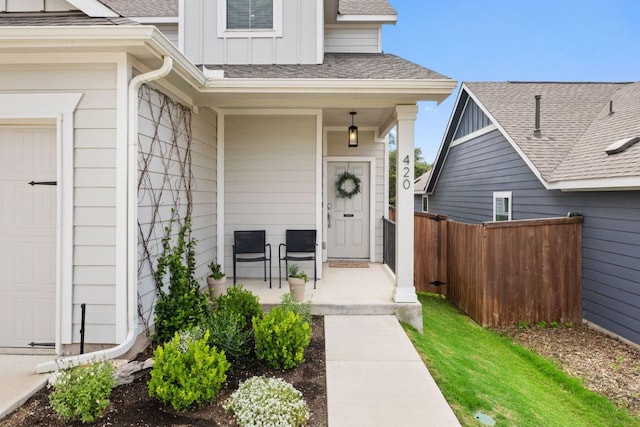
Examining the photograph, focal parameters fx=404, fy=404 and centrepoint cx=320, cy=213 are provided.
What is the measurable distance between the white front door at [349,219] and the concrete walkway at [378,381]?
3.47 m

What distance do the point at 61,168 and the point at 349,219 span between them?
5338 millimetres

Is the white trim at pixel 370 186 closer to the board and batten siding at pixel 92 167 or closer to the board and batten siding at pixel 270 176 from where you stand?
the board and batten siding at pixel 270 176

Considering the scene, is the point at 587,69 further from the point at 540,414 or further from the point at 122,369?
the point at 122,369

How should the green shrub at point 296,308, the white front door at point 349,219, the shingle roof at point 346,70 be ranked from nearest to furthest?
the green shrub at point 296,308 → the shingle roof at point 346,70 → the white front door at point 349,219

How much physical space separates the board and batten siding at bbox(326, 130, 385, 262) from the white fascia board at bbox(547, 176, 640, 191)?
9.58 ft

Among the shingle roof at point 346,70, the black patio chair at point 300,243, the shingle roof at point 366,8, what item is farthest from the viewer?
the shingle roof at point 366,8

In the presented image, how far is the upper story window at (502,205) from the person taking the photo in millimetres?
8578

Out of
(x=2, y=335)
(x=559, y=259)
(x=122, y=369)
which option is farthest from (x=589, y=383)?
(x=2, y=335)

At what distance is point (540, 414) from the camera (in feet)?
10.9

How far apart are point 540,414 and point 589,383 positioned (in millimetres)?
1466

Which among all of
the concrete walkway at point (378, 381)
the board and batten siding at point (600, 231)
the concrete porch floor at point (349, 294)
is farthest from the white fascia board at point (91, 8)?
the board and batten siding at point (600, 231)

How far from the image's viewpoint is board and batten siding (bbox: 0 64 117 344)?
3.42 m

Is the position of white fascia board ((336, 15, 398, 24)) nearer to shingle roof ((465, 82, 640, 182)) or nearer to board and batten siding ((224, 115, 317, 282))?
board and batten siding ((224, 115, 317, 282))

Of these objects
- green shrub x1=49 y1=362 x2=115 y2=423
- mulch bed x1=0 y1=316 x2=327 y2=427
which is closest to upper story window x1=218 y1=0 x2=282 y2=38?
mulch bed x1=0 y1=316 x2=327 y2=427
